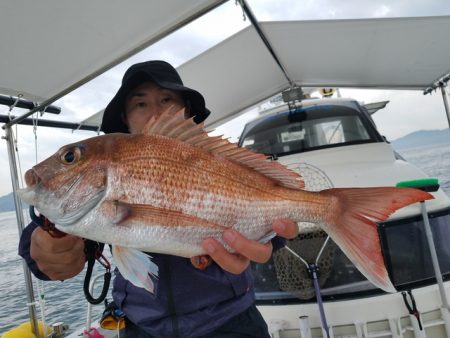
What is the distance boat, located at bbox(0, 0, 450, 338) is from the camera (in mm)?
2775

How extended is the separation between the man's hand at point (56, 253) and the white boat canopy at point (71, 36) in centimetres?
182

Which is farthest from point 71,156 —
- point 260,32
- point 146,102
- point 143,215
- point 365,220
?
point 260,32

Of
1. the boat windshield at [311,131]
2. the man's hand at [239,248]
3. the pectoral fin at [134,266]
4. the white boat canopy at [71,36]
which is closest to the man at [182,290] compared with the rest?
the man's hand at [239,248]

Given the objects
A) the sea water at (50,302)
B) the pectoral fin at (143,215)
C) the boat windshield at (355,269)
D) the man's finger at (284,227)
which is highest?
the pectoral fin at (143,215)

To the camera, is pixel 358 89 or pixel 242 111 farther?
pixel 242 111

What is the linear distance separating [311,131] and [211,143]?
3.69m

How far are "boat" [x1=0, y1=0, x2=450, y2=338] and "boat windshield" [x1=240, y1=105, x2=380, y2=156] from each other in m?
0.02

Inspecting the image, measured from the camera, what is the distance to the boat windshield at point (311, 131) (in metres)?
4.84

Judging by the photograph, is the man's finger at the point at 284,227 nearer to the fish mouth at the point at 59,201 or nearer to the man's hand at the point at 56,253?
the fish mouth at the point at 59,201

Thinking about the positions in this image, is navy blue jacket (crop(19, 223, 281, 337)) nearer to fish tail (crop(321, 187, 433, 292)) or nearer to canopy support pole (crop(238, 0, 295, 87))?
fish tail (crop(321, 187, 433, 292))

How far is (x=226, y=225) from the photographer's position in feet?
4.99

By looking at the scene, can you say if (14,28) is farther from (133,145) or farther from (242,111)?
(242,111)

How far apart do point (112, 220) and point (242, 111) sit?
5.83m

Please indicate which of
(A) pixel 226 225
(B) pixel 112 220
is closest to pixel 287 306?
(A) pixel 226 225
